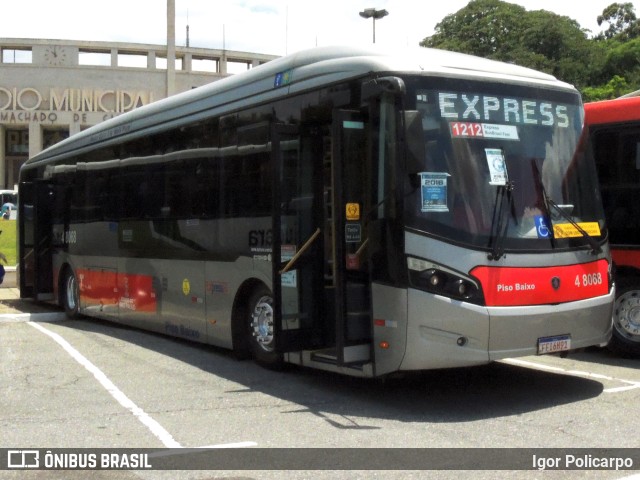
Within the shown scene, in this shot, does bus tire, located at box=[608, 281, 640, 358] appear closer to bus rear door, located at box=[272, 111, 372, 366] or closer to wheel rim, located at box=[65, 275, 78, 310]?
bus rear door, located at box=[272, 111, 372, 366]

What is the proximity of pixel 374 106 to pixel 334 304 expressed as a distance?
1.96m

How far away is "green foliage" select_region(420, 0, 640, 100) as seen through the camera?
183 feet

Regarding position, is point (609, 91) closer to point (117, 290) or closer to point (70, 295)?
point (70, 295)

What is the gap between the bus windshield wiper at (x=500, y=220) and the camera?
735 cm

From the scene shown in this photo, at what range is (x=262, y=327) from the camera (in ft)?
31.3

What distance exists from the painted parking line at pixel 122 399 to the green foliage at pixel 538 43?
46.4 metres

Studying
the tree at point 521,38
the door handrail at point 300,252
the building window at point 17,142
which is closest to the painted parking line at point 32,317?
the door handrail at point 300,252

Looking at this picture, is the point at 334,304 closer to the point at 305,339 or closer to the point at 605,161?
the point at 305,339

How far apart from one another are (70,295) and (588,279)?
34.5 feet

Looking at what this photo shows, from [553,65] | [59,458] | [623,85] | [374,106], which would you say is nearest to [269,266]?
[374,106]

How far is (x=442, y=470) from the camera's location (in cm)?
573

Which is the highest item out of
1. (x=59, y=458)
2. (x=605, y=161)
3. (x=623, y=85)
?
(x=623, y=85)

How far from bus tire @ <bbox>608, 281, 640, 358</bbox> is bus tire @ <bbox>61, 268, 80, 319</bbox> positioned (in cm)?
919

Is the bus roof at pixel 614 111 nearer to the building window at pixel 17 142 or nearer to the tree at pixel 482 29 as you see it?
the tree at pixel 482 29
